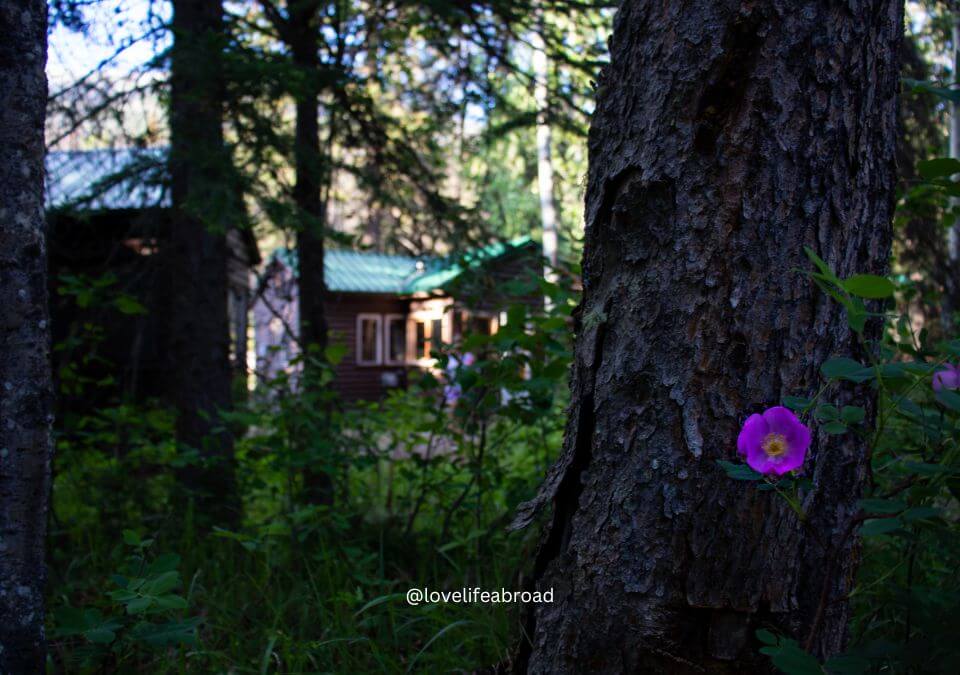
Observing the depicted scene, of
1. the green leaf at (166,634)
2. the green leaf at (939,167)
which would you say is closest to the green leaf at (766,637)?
the green leaf at (939,167)

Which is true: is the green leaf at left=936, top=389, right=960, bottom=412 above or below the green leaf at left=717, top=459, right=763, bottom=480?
above

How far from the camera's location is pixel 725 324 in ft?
4.89

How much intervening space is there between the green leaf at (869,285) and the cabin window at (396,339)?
19118 mm

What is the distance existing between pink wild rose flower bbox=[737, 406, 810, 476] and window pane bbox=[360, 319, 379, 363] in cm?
1867

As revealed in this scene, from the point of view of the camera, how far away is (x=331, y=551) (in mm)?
2883

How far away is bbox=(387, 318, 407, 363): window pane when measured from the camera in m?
20.1

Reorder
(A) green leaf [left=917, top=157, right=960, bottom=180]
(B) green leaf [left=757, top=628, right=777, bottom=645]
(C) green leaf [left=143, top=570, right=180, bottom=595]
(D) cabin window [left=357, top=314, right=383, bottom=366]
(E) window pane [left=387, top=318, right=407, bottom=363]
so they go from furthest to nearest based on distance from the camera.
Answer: (E) window pane [left=387, top=318, right=407, bottom=363] → (D) cabin window [left=357, top=314, right=383, bottom=366] → (C) green leaf [left=143, top=570, right=180, bottom=595] → (A) green leaf [left=917, top=157, right=960, bottom=180] → (B) green leaf [left=757, top=628, right=777, bottom=645]

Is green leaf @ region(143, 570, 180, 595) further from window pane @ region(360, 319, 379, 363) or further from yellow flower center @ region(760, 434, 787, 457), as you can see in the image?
window pane @ region(360, 319, 379, 363)

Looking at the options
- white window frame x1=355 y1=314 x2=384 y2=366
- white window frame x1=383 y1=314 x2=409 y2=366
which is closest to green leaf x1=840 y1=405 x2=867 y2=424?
white window frame x1=355 y1=314 x2=384 y2=366

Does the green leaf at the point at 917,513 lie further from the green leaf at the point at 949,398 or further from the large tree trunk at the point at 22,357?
the large tree trunk at the point at 22,357

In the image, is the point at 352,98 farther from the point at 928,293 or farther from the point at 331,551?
the point at 928,293

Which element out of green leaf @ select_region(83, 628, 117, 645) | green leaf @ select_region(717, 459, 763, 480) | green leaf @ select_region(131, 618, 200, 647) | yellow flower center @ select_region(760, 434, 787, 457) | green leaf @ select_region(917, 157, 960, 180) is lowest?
green leaf @ select_region(131, 618, 200, 647)

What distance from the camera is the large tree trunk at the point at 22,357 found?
1706 millimetres

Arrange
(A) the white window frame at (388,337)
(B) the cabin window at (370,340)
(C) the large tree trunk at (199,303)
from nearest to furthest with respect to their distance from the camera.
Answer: (C) the large tree trunk at (199,303), (B) the cabin window at (370,340), (A) the white window frame at (388,337)
